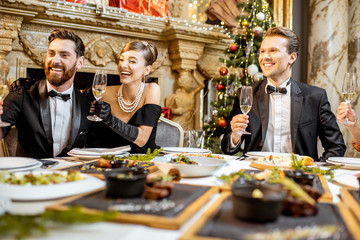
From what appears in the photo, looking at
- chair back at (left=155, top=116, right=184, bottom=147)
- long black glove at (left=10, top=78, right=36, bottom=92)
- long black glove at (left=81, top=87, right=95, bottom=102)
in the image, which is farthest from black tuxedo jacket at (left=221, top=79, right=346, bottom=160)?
long black glove at (left=10, top=78, right=36, bottom=92)

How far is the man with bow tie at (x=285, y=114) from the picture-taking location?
8.28ft

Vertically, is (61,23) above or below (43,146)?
above

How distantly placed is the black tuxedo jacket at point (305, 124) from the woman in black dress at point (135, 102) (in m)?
0.60

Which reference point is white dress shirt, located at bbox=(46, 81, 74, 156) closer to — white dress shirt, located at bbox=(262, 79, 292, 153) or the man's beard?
the man's beard

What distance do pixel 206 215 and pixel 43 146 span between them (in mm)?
1715

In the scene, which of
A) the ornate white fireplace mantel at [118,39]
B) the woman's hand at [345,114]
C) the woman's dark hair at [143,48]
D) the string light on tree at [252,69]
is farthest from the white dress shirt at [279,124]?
the ornate white fireplace mantel at [118,39]

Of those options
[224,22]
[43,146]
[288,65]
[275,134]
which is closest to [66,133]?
[43,146]

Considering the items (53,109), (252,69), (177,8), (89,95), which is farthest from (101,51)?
(53,109)

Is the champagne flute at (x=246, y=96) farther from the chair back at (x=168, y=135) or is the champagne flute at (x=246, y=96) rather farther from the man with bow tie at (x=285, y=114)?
the chair back at (x=168, y=135)

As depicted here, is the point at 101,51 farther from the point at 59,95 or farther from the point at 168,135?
the point at 59,95

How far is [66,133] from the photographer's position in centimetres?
232

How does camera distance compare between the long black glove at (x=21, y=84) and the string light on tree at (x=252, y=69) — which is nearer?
the long black glove at (x=21, y=84)

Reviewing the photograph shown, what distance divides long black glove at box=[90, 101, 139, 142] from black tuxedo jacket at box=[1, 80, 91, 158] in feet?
1.02

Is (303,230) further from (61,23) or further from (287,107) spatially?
(61,23)
